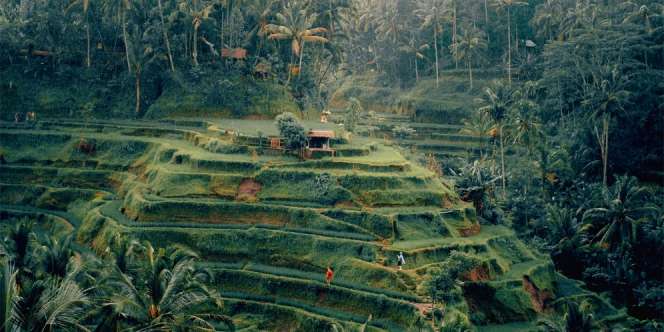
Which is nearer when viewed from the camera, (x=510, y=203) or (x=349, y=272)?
(x=349, y=272)

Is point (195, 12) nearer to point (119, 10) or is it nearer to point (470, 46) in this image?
point (119, 10)

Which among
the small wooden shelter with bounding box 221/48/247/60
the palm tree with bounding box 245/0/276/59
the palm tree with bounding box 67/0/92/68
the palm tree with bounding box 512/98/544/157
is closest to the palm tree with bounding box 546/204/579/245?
the palm tree with bounding box 512/98/544/157

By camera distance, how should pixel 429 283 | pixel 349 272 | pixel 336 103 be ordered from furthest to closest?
pixel 336 103 → pixel 349 272 → pixel 429 283

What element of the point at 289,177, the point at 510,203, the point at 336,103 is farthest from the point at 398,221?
the point at 336,103

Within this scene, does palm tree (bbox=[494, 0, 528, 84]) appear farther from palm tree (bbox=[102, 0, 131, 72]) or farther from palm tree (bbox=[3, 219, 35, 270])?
palm tree (bbox=[3, 219, 35, 270])

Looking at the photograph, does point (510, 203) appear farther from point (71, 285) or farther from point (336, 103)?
point (336, 103)

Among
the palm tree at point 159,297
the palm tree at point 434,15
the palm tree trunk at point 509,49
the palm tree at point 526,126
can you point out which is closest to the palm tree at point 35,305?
the palm tree at point 159,297
